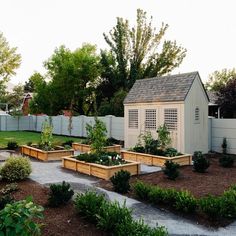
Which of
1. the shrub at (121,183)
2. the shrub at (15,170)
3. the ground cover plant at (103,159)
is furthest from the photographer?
the ground cover plant at (103,159)

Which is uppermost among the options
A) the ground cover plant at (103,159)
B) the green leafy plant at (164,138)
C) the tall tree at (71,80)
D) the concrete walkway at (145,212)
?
the tall tree at (71,80)

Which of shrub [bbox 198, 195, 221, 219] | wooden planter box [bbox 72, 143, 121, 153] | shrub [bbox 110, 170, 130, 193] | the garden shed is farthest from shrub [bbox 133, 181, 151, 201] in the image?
wooden planter box [bbox 72, 143, 121, 153]

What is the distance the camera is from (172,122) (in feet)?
46.5

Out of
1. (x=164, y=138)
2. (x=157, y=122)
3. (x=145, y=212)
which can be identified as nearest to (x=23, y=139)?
(x=157, y=122)

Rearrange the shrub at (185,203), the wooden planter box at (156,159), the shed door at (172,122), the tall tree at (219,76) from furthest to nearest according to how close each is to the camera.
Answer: the tall tree at (219,76)
the shed door at (172,122)
the wooden planter box at (156,159)
the shrub at (185,203)

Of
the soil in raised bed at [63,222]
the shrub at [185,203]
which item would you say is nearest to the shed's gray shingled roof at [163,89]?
the shrub at [185,203]

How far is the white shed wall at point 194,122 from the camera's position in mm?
13797

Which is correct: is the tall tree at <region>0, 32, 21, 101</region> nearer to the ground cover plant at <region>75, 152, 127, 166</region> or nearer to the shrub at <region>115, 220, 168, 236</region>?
the ground cover plant at <region>75, 152, 127, 166</region>

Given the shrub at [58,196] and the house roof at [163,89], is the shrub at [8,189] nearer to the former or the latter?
the shrub at [58,196]

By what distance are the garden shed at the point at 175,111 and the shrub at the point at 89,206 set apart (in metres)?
8.62

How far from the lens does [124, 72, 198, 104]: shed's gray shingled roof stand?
14.2 meters

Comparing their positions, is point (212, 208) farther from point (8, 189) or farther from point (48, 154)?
point (48, 154)

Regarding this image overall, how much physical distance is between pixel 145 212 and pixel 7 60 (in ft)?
89.9

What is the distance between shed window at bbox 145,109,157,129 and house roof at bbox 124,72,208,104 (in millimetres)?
587
